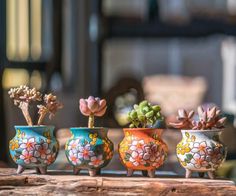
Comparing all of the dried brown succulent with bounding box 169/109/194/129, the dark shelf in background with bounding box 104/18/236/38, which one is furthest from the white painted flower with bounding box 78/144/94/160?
the dark shelf in background with bounding box 104/18/236/38

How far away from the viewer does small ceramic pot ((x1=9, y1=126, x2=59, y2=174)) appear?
64.5 inches

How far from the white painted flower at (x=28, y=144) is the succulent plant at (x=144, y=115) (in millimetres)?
273

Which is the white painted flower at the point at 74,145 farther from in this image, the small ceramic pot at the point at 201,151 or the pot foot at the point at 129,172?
the small ceramic pot at the point at 201,151

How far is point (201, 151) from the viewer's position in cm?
164

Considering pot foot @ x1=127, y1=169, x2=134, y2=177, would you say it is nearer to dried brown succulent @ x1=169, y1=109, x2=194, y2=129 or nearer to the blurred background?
dried brown succulent @ x1=169, y1=109, x2=194, y2=129

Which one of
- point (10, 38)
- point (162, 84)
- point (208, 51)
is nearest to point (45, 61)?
point (10, 38)

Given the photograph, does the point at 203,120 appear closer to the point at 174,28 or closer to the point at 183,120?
the point at 183,120

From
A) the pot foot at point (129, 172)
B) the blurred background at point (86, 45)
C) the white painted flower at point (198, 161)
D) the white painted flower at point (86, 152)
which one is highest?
the blurred background at point (86, 45)

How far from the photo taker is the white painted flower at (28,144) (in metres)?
1.64

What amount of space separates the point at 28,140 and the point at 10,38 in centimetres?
397

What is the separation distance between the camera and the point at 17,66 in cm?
523

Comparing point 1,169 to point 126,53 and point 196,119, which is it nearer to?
point 196,119

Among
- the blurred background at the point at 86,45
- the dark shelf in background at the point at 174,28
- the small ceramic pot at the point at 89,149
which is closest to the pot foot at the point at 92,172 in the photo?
the small ceramic pot at the point at 89,149

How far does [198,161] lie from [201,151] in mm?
29
